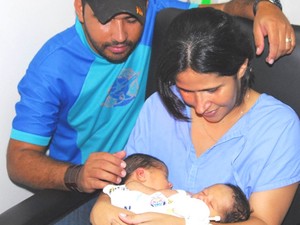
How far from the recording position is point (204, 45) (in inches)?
47.4

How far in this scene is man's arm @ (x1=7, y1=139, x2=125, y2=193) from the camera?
140 centimetres

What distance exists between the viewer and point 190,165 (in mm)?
1483

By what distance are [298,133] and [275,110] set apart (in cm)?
9

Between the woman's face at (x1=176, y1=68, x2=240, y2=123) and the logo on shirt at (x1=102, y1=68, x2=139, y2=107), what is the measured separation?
0.47 meters

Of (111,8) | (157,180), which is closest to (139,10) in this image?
(111,8)

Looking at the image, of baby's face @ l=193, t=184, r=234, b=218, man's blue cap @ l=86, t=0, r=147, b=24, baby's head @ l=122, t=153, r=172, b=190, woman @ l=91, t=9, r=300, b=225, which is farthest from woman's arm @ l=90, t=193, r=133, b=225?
man's blue cap @ l=86, t=0, r=147, b=24

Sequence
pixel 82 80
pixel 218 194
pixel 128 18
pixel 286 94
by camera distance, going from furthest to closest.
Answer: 1. pixel 82 80
2. pixel 128 18
3. pixel 286 94
4. pixel 218 194

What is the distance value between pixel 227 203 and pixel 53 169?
602 millimetres

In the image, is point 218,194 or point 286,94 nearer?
point 218,194

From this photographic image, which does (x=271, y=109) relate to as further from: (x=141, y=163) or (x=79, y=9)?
(x=79, y=9)

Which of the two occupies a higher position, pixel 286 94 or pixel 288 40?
pixel 288 40

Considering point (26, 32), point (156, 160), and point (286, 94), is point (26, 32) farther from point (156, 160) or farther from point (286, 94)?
point (286, 94)

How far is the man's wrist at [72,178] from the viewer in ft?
4.93

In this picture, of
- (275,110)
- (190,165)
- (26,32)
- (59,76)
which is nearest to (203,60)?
(275,110)
